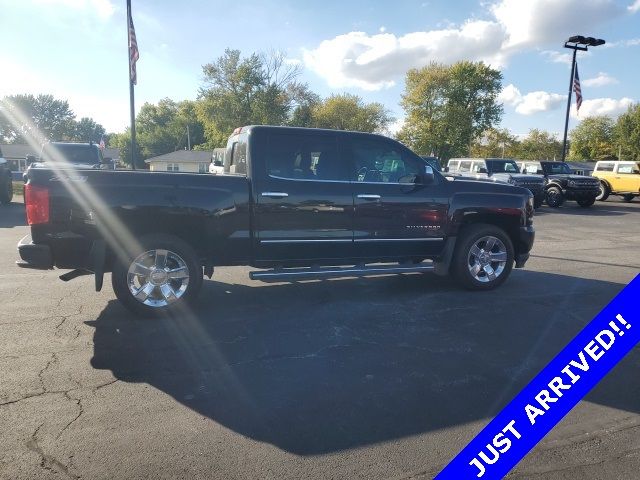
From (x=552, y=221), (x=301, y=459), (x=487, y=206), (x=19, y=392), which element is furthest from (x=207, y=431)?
(x=552, y=221)

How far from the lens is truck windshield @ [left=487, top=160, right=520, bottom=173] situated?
→ 65.2 feet

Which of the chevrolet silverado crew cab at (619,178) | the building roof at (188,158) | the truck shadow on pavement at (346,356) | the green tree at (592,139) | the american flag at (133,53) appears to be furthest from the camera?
the green tree at (592,139)

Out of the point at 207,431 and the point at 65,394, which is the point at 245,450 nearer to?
the point at 207,431

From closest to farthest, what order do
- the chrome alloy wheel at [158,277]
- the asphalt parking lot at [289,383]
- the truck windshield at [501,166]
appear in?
the asphalt parking lot at [289,383]
the chrome alloy wheel at [158,277]
the truck windshield at [501,166]

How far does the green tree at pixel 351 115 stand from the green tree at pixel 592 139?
1268 inches

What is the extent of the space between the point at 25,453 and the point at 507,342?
3.77 metres

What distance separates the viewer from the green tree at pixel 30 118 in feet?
327

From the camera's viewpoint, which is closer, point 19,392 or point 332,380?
point 19,392

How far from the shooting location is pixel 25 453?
8.41 ft

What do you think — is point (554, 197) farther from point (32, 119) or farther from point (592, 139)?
point (32, 119)

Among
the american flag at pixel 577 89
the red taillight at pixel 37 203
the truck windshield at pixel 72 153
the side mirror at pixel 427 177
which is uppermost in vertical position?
the american flag at pixel 577 89

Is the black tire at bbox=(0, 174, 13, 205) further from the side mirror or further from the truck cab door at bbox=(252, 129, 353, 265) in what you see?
the side mirror

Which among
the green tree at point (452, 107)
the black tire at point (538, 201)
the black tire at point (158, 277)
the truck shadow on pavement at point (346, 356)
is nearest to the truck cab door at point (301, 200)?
the truck shadow on pavement at point (346, 356)

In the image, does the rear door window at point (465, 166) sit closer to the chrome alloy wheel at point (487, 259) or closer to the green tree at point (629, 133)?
the chrome alloy wheel at point (487, 259)
